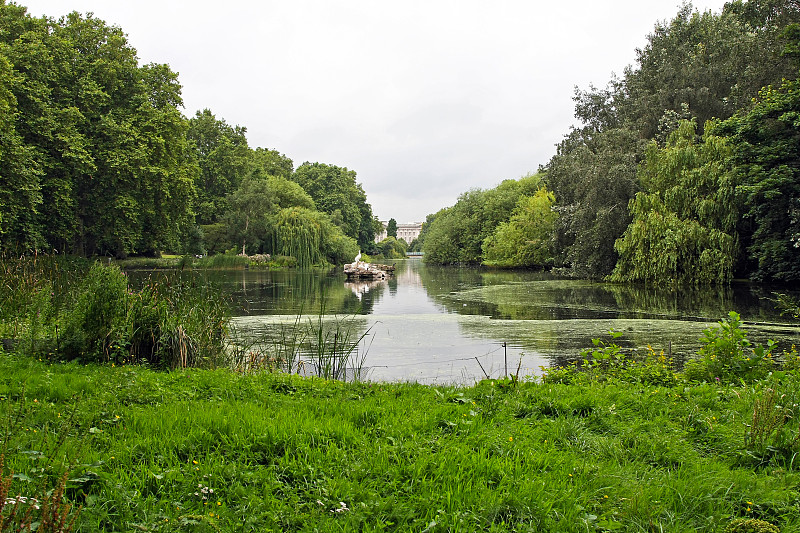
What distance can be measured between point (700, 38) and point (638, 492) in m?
31.7

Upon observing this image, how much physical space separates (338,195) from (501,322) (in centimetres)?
5988

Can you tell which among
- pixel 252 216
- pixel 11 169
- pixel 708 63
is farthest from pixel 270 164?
pixel 708 63

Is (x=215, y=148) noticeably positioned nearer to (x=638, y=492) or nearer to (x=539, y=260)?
(x=539, y=260)

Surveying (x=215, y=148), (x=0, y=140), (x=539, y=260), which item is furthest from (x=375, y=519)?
(x=215, y=148)

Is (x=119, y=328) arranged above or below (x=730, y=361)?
above

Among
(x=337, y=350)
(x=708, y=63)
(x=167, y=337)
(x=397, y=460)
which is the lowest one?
(x=337, y=350)

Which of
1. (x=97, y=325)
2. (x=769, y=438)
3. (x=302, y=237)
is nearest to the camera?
(x=769, y=438)

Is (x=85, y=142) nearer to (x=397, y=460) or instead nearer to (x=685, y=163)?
(x=685, y=163)

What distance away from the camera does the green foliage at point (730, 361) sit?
576 centimetres

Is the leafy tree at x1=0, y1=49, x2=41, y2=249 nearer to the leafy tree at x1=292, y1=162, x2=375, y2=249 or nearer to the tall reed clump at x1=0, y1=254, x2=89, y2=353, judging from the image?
the tall reed clump at x1=0, y1=254, x2=89, y2=353

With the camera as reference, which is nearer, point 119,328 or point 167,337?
point 119,328

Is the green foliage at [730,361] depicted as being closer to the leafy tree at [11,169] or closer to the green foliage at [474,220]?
the leafy tree at [11,169]

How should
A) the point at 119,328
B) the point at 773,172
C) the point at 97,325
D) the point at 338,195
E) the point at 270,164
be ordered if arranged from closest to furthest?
the point at 97,325 → the point at 119,328 → the point at 773,172 → the point at 270,164 → the point at 338,195

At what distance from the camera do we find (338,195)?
71.5m
